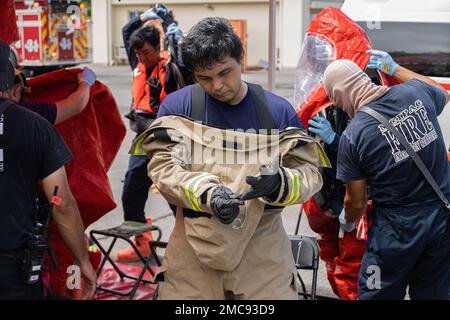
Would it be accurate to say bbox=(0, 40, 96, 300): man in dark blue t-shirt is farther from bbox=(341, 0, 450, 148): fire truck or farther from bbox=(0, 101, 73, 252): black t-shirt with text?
bbox=(341, 0, 450, 148): fire truck

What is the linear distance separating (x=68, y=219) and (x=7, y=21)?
52.3 inches

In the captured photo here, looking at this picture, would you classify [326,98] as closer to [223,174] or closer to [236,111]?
[236,111]

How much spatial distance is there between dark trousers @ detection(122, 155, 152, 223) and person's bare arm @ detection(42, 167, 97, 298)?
84.6 inches

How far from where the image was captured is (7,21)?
355cm

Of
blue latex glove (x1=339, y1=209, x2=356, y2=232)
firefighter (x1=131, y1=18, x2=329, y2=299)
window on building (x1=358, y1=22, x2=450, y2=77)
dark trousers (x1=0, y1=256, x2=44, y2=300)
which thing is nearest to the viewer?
firefighter (x1=131, y1=18, x2=329, y2=299)

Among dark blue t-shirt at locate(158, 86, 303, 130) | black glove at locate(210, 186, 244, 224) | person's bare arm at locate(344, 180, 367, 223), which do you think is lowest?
person's bare arm at locate(344, 180, 367, 223)

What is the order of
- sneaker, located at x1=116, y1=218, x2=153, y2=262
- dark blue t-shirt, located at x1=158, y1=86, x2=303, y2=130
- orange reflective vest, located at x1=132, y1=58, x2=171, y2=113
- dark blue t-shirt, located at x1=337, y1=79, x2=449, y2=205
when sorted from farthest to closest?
sneaker, located at x1=116, y1=218, x2=153, y2=262
orange reflective vest, located at x1=132, y1=58, x2=171, y2=113
dark blue t-shirt, located at x1=337, y1=79, x2=449, y2=205
dark blue t-shirt, located at x1=158, y1=86, x2=303, y2=130

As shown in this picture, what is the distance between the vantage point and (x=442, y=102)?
326cm

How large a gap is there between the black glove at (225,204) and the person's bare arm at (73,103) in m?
1.55

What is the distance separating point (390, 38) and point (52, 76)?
3.01 meters

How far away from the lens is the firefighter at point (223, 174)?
2.28 m

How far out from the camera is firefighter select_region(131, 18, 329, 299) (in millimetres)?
2279

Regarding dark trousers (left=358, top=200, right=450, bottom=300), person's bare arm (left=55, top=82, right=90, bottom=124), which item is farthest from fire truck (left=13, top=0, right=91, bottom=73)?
dark trousers (left=358, top=200, right=450, bottom=300)

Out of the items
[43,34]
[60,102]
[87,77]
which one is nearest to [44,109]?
[60,102]
